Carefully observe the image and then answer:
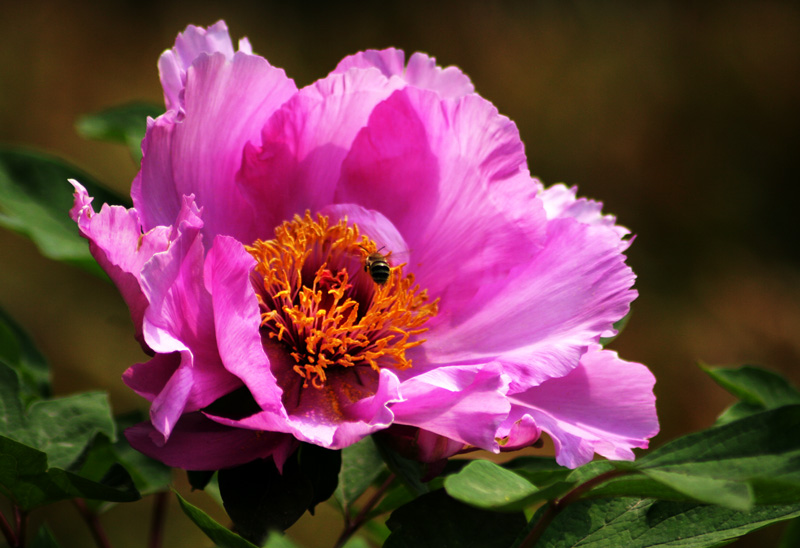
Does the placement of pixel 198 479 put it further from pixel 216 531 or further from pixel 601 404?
pixel 601 404

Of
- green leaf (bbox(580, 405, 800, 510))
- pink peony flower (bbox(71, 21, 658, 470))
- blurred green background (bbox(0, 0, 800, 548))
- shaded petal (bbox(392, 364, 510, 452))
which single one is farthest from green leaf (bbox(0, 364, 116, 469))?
blurred green background (bbox(0, 0, 800, 548))

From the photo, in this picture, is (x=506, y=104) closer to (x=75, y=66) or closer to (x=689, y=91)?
(x=689, y=91)

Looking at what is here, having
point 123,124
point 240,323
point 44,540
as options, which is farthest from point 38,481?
point 123,124

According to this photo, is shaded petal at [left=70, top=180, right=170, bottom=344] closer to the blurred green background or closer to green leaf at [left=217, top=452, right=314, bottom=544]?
green leaf at [left=217, top=452, right=314, bottom=544]

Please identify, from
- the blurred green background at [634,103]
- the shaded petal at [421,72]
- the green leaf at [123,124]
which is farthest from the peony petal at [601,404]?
the blurred green background at [634,103]

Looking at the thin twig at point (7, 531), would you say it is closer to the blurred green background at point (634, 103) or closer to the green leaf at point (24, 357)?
the green leaf at point (24, 357)

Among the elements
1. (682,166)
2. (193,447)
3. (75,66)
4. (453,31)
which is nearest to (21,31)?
(75,66)

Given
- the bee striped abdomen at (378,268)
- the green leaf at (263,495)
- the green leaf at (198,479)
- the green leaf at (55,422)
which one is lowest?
the green leaf at (55,422)
